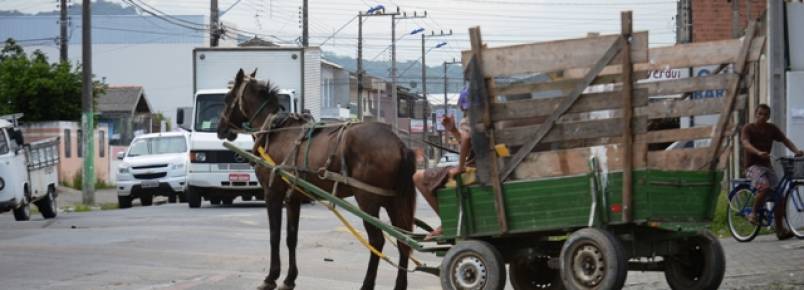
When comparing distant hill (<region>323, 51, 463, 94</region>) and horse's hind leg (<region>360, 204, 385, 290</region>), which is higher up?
distant hill (<region>323, 51, 463, 94</region>)

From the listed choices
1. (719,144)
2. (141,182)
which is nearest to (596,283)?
(719,144)

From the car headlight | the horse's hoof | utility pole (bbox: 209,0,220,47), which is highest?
utility pole (bbox: 209,0,220,47)

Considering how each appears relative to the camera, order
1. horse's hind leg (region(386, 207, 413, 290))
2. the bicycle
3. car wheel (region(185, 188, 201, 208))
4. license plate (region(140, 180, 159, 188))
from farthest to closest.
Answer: license plate (region(140, 180, 159, 188)), car wheel (region(185, 188, 201, 208)), the bicycle, horse's hind leg (region(386, 207, 413, 290))

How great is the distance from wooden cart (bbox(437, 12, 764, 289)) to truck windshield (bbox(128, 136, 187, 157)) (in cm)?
2508

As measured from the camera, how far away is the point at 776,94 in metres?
18.4

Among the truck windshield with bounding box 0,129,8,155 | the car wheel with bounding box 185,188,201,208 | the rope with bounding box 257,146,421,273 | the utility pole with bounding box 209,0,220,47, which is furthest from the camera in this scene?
the utility pole with bounding box 209,0,220,47

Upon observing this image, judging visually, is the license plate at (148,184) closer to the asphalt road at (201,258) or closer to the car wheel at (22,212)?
the car wheel at (22,212)

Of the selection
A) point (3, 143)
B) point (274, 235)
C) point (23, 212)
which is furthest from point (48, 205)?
point (274, 235)

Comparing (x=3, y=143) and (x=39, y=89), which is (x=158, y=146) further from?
(x=39, y=89)

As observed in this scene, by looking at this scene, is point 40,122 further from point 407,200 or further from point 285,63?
point 407,200

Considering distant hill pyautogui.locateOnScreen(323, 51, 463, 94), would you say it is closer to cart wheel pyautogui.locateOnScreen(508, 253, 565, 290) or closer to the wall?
the wall

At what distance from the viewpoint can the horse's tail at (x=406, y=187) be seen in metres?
11.9

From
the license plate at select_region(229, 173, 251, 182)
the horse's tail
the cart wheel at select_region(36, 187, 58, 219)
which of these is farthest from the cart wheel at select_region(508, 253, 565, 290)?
the cart wheel at select_region(36, 187, 58, 219)

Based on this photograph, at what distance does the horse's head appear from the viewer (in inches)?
535
